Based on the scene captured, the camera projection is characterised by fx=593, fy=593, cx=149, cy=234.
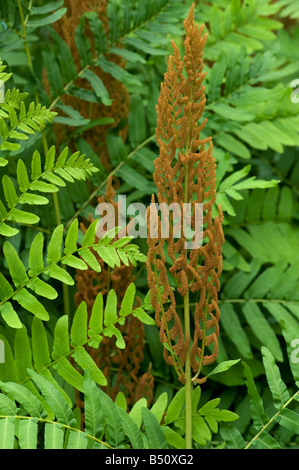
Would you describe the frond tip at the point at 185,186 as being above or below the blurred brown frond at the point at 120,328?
above

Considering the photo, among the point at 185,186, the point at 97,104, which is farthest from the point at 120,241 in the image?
the point at 97,104

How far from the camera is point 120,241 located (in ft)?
2.74

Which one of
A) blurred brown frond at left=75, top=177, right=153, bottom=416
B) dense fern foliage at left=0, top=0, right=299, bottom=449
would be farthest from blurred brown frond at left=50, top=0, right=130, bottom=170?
blurred brown frond at left=75, top=177, right=153, bottom=416

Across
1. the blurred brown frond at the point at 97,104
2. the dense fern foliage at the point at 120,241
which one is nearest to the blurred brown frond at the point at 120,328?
the dense fern foliage at the point at 120,241

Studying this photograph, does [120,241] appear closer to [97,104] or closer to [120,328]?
[120,328]

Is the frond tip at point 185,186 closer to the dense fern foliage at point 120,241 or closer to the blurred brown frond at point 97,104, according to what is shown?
the dense fern foliage at point 120,241

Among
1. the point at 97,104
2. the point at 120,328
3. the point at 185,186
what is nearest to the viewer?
the point at 185,186

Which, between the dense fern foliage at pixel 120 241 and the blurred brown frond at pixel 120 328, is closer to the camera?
the dense fern foliage at pixel 120 241

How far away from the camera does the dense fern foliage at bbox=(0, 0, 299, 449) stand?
0.82 metres

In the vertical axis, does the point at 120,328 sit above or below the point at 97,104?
below

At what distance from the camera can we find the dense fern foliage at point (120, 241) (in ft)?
2.68

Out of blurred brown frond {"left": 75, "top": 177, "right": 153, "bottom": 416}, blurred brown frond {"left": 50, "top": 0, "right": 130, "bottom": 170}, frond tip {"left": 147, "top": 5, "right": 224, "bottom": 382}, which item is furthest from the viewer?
blurred brown frond {"left": 50, "top": 0, "right": 130, "bottom": 170}

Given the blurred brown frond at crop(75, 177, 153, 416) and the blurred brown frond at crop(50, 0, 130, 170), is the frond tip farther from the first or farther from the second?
the blurred brown frond at crop(50, 0, 130, 170)

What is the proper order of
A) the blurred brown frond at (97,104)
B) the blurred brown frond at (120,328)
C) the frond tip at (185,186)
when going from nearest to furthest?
1. the frond tip at (185,186)
2. the blurred brown frond at (120,328)
3. the blurred brown frond at (97,104)
